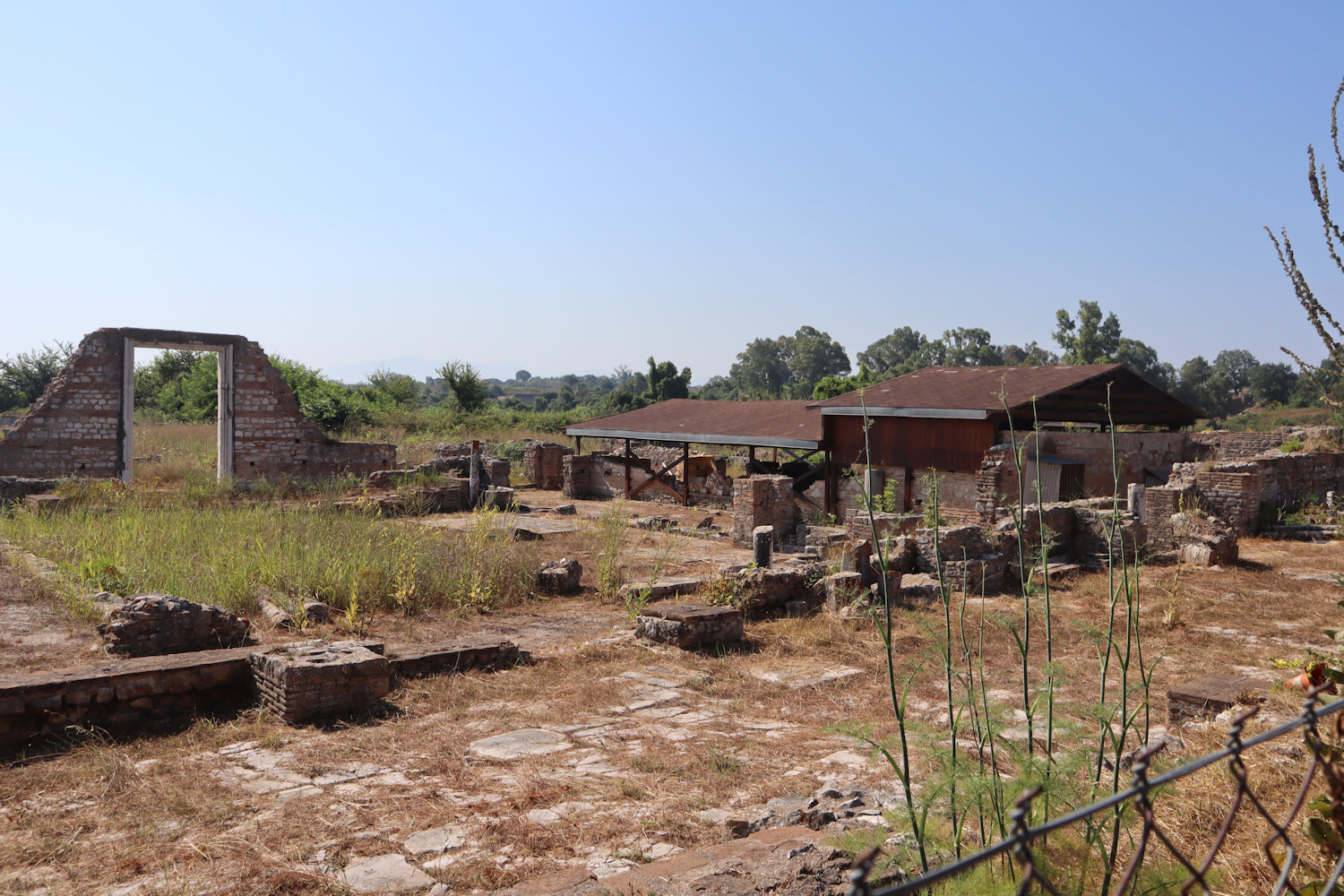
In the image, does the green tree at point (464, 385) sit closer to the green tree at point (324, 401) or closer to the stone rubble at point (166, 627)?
the green tree at point (324, 401)

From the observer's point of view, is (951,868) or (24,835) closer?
(951,868)

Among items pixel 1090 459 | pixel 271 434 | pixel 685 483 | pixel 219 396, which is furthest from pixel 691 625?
pixel 271 434

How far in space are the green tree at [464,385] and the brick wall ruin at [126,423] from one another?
19.2 m

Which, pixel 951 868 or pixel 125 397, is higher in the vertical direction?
pixel 125 397

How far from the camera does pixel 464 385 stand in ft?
136

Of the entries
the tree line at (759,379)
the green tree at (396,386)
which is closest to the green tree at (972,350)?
the tree line at (759,379)

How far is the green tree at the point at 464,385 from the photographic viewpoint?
41125mm

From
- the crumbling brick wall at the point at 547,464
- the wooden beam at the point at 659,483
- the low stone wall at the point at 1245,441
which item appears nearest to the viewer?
the low stone wall at the point at 1245,441

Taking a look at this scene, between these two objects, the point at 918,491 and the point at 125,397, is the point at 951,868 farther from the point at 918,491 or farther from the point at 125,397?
the point at 125,397

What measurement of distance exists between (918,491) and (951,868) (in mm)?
18848

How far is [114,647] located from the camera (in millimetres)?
6855

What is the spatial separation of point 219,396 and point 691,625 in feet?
52.8

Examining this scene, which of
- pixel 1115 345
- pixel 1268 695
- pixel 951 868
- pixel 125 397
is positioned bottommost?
pixel 1268 695

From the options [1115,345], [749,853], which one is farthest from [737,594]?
[1115,345]
